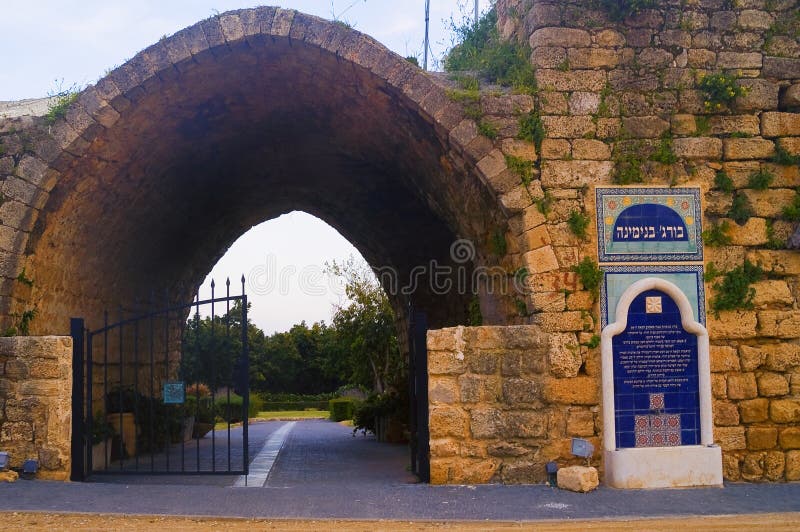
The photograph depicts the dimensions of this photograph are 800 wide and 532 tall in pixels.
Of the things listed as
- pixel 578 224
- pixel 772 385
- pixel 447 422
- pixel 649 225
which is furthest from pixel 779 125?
pixel 447 422

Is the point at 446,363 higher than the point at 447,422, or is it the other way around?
the point at 446,363

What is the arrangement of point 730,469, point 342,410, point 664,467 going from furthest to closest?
point 342,410, point 730,469, point 664,467

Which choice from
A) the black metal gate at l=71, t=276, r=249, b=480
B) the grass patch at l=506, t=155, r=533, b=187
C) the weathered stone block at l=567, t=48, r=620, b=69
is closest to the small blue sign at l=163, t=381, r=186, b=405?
the black metal gate at l=71, t=276, r=249, b=480

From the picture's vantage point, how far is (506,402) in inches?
297

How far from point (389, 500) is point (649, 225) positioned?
3.49 meters

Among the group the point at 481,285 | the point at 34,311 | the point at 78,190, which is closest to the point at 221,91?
the point at 78,190

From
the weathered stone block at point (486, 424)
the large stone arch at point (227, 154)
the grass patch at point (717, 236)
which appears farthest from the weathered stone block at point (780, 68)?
the weathered stone block at point (486, 424)

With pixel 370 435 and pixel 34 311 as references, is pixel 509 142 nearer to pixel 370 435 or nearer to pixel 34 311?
pixel 34 311

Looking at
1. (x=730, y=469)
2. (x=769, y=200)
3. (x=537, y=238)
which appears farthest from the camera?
(x=769, y=200)

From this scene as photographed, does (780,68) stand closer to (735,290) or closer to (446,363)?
(735,290)

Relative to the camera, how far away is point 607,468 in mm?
7422

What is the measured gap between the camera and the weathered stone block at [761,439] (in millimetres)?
7645

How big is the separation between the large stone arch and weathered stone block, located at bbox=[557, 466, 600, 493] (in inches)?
74.5

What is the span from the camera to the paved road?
6.21m
